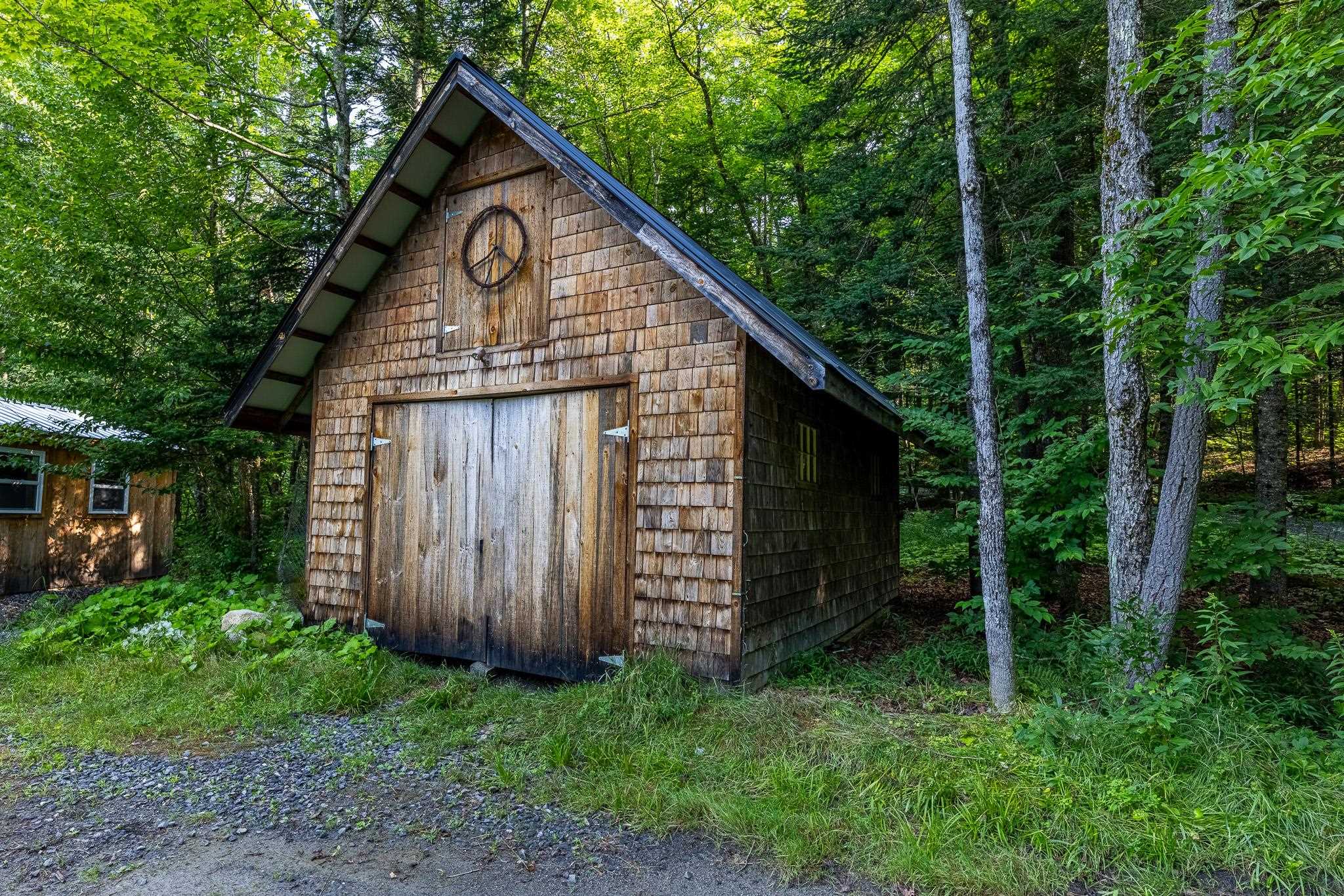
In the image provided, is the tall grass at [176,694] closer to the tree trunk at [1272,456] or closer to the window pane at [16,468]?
the window pane at [16,468]

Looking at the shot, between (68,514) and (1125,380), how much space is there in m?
16.3

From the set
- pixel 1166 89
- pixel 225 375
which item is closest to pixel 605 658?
pixel 225 375

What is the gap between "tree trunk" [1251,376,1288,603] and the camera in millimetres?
7883

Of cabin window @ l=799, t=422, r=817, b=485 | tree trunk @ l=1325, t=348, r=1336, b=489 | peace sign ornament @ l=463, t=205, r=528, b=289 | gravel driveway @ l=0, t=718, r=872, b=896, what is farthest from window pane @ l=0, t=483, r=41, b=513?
tree trunk @ l=1325, t=348, r=1336, b=489

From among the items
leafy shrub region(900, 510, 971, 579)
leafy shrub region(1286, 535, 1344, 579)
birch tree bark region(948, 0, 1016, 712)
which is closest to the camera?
birch tree bark region(948, 0, 1016, 712)

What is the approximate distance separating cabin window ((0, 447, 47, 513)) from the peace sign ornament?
904 cm

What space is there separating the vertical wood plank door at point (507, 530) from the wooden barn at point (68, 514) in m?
6.02

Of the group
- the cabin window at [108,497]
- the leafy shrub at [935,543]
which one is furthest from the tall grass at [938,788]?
the cabin window at [108,497]

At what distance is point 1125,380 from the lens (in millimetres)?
5262

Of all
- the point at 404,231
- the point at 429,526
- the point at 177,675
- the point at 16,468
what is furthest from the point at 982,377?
the point at 16,468

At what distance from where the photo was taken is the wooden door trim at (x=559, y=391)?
5.88 metres

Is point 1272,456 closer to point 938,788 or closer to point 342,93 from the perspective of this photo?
point 938,788

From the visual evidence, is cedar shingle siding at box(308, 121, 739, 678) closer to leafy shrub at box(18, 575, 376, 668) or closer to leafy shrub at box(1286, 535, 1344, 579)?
leafy shrub at box(18, 575, 376, 668)

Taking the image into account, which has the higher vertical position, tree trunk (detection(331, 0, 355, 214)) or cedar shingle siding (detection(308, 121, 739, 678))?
tree trunk (detection(331, 0, 355, 214))
